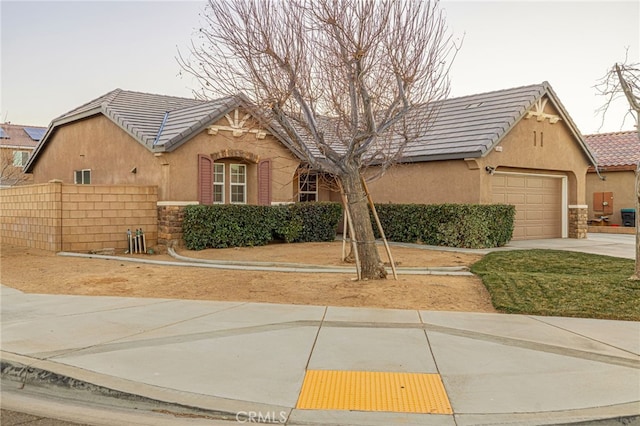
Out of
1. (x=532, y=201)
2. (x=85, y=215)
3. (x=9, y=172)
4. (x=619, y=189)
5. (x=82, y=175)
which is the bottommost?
(x=85, y=215)

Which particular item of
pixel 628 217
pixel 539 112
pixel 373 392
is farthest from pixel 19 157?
pixel 373 392

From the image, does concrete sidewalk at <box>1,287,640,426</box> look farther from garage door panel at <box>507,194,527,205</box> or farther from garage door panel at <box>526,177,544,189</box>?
garage door panel at <box>526,177,544,189</box>

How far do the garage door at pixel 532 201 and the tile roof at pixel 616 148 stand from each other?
6.32 metres

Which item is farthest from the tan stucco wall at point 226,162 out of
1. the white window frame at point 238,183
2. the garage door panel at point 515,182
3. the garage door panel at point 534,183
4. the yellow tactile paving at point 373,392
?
the yellow tactile paving at point 373,392

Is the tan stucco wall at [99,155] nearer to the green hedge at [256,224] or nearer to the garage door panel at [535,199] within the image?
the green hedge at [256,224]

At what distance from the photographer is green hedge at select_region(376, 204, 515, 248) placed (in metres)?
16.7

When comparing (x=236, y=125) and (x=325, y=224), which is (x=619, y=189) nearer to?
(x=325, y=224)

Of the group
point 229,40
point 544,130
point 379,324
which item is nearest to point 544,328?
point 379,324

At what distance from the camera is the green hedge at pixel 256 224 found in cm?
1639

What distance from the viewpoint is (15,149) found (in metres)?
43.6

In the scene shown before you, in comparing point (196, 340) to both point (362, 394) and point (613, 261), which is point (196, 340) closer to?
point (362, 394)

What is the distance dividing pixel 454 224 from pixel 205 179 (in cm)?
802

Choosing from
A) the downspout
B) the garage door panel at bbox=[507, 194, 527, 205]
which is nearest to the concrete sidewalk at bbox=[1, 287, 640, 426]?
the downspout

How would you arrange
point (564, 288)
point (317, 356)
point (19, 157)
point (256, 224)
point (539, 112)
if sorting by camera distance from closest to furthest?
point (317, 356) < point (564, 288) < point (256, 224) < point (539, 112) < point (19, 157)
